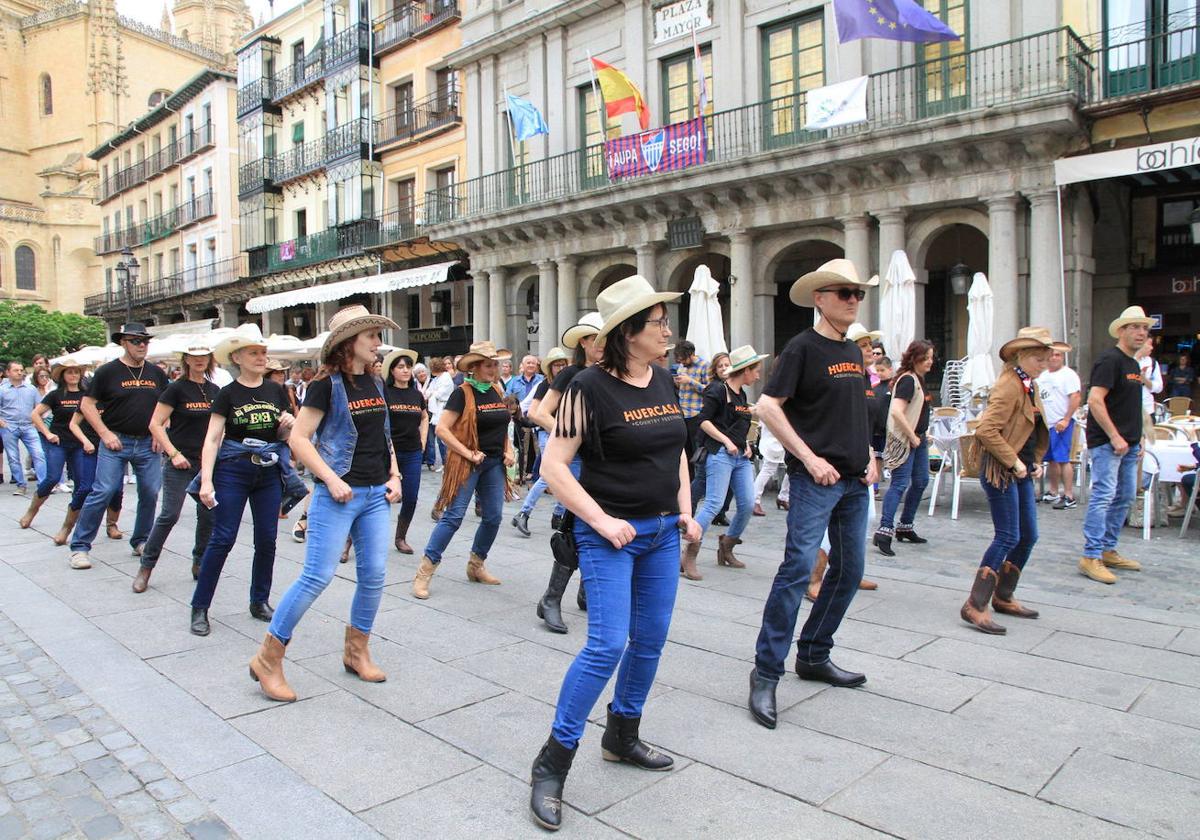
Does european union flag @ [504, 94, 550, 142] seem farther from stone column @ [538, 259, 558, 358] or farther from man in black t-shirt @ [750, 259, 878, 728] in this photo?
man in black t-shirt @ [750, 259, 878, 728]

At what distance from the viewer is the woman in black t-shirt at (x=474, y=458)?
6.56 m

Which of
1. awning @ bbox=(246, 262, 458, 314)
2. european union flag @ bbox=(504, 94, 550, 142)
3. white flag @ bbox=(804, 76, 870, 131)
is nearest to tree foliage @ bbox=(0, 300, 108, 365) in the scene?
awning @ bbox=(246, 262, 458, 314)

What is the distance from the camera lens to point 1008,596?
571 centimetres

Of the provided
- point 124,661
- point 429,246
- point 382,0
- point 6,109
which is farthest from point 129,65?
point 124,661

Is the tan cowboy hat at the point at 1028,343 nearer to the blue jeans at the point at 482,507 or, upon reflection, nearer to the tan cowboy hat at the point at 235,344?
the blue jeans at the point at 482,507

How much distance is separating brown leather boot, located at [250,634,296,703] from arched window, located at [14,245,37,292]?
7007 centimetres

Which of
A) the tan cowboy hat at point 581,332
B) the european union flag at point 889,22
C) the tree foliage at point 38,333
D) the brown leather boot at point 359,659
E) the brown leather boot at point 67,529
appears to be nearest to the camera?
the brown leather boot at point 359,659

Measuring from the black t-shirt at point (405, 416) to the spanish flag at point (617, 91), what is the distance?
12543 millimetres

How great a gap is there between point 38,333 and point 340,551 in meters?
45.5

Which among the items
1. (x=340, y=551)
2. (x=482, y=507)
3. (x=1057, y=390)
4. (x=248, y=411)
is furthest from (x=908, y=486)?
(x=248, y=411)

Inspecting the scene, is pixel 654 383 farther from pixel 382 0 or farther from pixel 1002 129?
pixel 382 0

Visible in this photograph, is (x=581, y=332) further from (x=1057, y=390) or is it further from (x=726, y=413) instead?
(x=1057, y=390)

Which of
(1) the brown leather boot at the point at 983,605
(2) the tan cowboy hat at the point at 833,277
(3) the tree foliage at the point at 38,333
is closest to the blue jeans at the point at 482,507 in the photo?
(2) the tan cowboy hat at the point at 833,277

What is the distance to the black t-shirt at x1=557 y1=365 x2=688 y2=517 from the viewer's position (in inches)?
130
